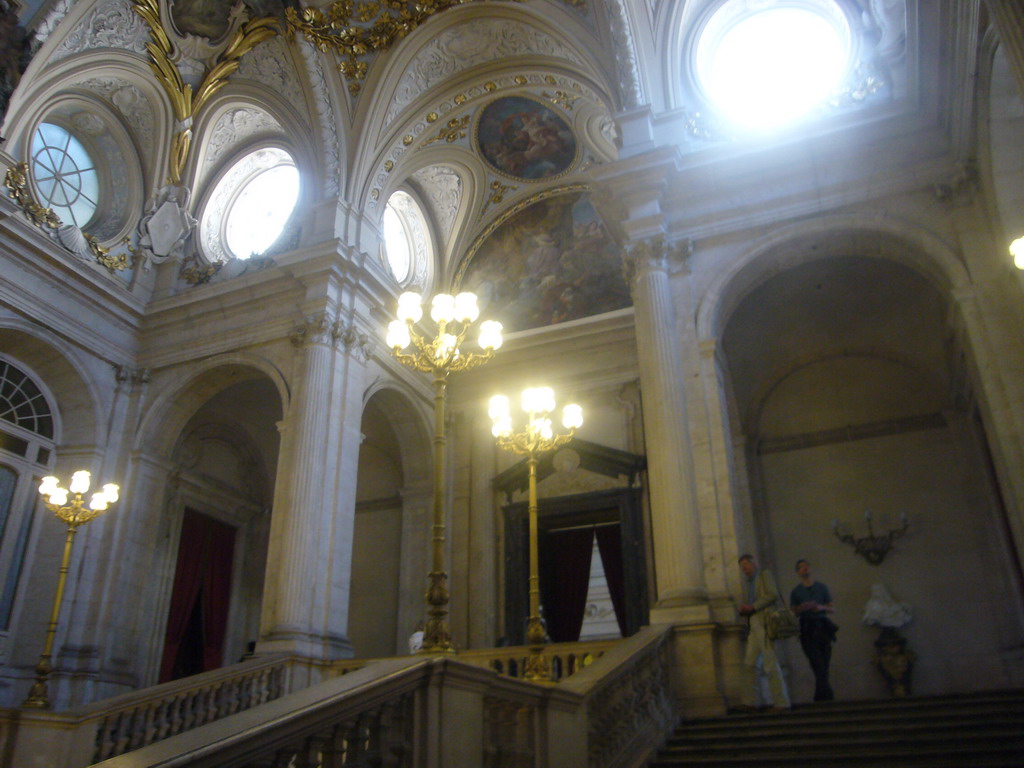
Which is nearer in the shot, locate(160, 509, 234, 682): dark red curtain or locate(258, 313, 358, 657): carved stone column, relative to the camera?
locate(258, 313, 358, 657): carved stone column

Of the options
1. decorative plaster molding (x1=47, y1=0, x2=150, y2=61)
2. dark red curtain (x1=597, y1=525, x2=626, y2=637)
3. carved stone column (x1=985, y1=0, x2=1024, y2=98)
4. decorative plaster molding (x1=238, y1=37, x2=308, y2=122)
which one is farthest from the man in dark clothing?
decorative plaster molding (x1=47, y1=0, x2=150, y2=61)

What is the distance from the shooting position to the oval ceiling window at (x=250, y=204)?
14.0 metres

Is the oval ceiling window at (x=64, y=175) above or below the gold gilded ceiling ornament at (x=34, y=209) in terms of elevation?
above

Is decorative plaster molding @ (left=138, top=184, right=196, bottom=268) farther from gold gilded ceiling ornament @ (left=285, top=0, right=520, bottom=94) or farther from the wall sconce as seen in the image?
the wall sconce

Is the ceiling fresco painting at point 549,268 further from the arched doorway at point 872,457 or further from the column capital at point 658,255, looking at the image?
the column capital at point 658,255

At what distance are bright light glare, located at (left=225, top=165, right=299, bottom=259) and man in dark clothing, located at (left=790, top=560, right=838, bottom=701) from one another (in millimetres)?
9681

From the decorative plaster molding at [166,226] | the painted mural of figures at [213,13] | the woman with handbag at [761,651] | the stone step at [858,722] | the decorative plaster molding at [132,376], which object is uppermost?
the painted mural of figures at [213,13]

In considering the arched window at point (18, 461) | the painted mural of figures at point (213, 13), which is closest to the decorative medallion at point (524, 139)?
the painted mural of figures at point (213, 13)

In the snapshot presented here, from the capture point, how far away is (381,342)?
12.9m

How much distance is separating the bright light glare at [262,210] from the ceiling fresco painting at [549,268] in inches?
134

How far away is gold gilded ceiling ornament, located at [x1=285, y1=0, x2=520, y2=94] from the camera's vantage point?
1219cm

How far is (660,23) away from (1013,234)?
17.0ft

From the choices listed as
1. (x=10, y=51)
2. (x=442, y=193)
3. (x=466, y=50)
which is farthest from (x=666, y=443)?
(x=10, y=51)

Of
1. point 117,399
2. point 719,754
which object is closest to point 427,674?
point 719,754
